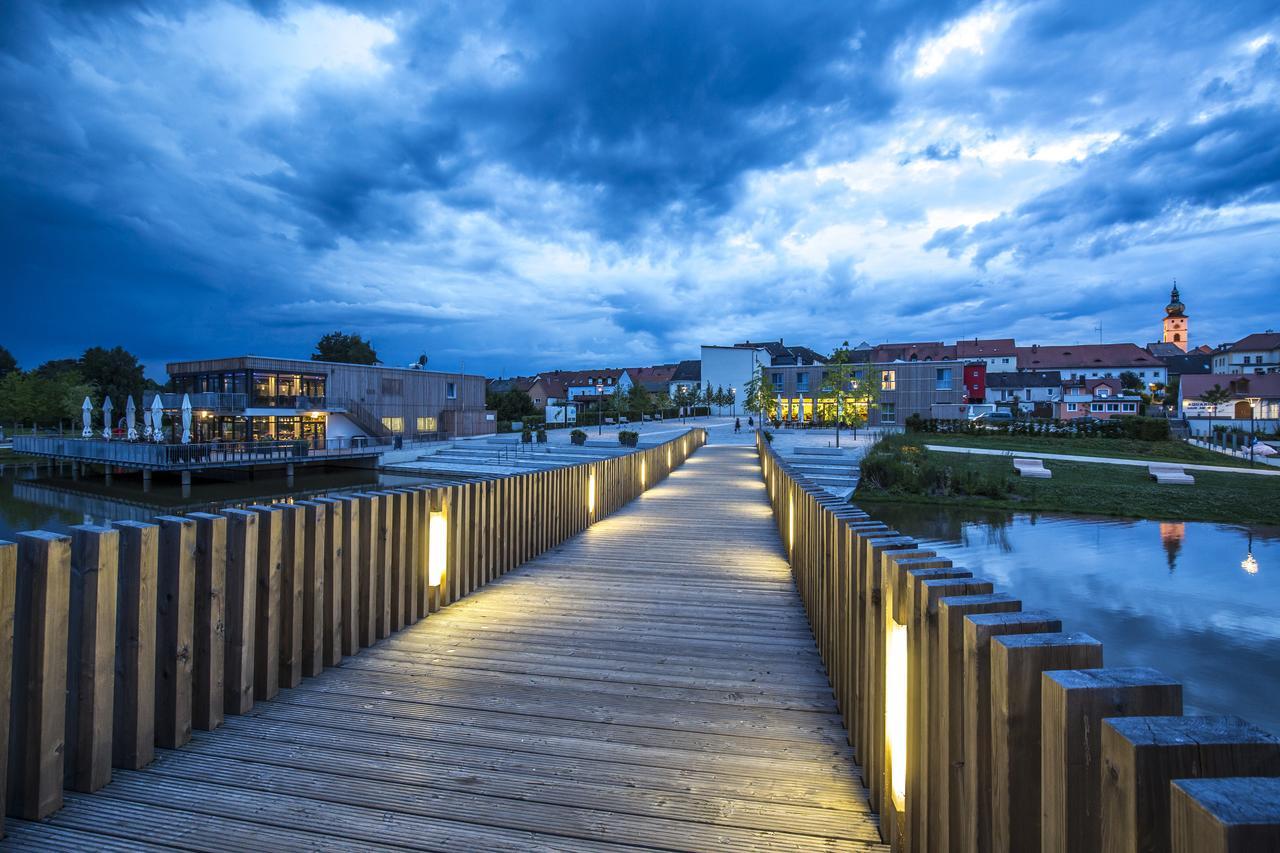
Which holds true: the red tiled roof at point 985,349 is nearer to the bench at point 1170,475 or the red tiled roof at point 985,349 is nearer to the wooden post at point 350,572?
the bench at point 1170,475

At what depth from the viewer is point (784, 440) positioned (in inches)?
1531

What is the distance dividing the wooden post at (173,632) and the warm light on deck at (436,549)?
215 centimetres

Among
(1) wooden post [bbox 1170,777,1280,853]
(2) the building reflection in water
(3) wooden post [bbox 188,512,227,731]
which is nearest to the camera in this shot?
(1) wooden post [bbox 1170,777,1280,853]

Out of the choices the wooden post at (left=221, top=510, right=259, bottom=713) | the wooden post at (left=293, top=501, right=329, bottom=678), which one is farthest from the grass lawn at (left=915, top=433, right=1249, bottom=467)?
the wooden post at (left=221, top=510, right=259, bottom=713)

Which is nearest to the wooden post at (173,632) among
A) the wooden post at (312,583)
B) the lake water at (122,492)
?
the wooden post at (312,583)

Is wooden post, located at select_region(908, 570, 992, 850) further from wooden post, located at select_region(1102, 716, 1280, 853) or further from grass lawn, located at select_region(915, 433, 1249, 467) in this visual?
grass lawn, located at select_region(915, 433, 1249, 467)

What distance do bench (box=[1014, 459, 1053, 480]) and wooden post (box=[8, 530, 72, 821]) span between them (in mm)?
28898

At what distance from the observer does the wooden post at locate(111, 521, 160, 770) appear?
2777mm

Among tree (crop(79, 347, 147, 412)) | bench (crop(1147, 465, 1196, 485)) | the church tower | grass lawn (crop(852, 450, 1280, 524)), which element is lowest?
grass lawn (crop(852, 450, 1280, 524))

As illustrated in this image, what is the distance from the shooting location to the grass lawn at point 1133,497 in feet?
61.5

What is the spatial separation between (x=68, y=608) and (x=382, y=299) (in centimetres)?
14850

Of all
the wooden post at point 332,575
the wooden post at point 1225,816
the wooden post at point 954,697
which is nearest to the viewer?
the wooden post at point 1225,816

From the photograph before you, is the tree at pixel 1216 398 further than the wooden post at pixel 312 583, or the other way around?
the tree at pixel 1216 398

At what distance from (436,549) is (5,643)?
9.80ft
